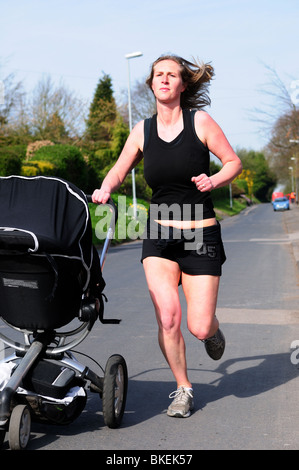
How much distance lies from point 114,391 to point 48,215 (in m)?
1.05


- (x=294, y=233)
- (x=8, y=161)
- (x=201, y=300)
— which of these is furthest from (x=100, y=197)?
(x=294, y=233)

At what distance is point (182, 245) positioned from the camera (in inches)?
166

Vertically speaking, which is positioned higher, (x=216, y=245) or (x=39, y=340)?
(x=216, y=245)

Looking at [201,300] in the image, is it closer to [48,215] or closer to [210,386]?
[210,386]

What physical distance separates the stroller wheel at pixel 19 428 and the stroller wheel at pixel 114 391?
1.57 feet

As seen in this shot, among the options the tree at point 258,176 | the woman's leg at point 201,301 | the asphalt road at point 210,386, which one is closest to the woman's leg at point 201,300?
the woman's leg at point 201,301

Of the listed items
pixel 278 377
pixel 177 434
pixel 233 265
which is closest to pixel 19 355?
pixel 177 434

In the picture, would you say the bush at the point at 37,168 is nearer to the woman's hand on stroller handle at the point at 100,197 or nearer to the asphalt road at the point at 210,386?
the asphalt road at the point at 210,386

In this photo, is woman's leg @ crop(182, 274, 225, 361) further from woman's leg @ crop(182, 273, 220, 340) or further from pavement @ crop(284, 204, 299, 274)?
pavement @ crop(284, 204, 299, 274)

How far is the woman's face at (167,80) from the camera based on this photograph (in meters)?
4.27

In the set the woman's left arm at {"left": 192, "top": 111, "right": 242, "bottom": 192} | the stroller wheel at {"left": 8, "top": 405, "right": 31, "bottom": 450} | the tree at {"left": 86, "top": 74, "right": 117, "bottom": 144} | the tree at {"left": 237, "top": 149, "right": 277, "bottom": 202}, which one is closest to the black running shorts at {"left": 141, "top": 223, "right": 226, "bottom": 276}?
the woman's left arm at {"left": 192, "top": 111, "right": 242, "bottom": 192}

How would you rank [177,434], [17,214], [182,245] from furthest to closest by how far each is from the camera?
[182,245] → [177,434] → [17,214]
